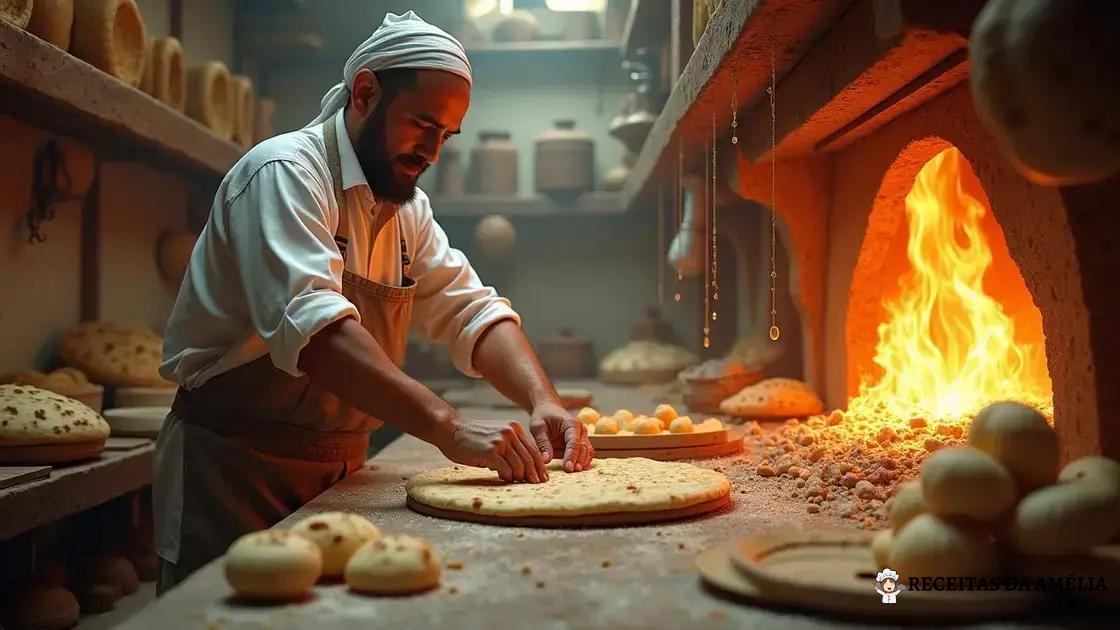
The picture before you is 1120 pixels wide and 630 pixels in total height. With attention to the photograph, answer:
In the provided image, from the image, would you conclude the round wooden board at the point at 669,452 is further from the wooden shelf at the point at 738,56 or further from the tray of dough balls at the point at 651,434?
the wooden shelf at the point at 738,56

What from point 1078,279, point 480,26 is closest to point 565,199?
point 480,26

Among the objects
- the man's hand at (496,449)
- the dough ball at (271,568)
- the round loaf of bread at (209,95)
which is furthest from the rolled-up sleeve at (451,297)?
the round loaf of bread at (209,95)

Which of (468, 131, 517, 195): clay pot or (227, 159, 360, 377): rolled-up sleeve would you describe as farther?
(468, 131, 517, 195): clay pot

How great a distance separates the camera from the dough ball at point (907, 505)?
1412 mm

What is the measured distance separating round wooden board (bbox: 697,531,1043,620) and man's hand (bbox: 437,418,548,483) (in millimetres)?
669

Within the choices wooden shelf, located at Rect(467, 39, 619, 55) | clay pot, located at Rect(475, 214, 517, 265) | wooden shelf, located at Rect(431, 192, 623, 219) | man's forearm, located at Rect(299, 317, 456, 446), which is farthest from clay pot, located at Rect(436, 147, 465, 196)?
man's forearm, located at Rect(299, 317, 456, 446)

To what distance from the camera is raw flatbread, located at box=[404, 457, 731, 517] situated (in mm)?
1865

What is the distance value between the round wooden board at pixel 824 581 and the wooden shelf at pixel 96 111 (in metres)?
2.79

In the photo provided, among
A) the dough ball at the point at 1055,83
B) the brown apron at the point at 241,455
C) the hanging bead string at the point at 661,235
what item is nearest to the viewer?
the dough ball at the point at 1055,83

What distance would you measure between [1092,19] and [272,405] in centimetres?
183

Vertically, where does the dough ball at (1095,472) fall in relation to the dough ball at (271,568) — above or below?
above

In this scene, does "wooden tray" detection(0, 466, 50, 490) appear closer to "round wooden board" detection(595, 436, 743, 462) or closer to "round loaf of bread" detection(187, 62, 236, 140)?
"round wooden board" detection(595, 436, 743, 462)

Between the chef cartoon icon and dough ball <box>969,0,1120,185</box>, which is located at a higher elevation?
dough ball <box>969,0,1120,185</box>

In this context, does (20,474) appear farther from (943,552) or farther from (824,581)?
(943,552)
